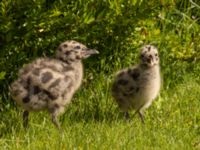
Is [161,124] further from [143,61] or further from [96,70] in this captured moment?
[96,70]

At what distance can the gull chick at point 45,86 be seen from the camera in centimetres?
664

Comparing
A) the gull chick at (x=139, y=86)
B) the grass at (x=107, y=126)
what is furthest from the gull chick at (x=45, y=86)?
the gull chick at (x=139, y=86)

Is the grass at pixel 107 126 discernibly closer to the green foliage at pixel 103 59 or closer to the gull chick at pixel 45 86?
the green foliage at pixel 103 59

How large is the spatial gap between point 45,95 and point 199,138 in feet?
4.92

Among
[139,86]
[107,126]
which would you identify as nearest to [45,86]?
[107,126]

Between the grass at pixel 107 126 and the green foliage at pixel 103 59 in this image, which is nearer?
the grass at pixel 107 126

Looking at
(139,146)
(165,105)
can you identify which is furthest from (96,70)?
(139,146)

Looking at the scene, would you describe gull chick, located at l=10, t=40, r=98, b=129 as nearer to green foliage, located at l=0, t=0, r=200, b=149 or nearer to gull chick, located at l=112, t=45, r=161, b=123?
green foliage, located at l=0, t=0, r=200, b=149

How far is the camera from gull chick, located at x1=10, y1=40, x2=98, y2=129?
21.8ft

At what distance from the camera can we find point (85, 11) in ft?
23.9

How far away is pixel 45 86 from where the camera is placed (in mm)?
6629

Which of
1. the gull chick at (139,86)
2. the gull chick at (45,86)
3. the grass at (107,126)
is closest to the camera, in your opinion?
the grass at (107,126)

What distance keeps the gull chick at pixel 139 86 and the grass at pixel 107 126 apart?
159 mm

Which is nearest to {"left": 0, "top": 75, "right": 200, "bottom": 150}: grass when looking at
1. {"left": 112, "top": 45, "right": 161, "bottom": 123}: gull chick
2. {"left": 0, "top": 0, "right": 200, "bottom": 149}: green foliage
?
{"left": 0, "top": 0, "right": 200, "bottom": 149}: green foliage
